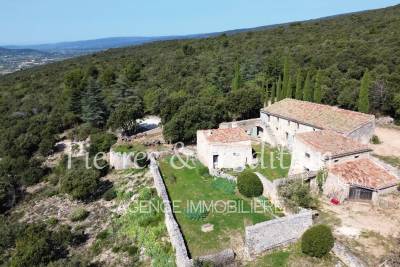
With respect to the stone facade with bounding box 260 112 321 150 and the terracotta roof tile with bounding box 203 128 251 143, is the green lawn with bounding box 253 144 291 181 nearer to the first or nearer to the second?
the stone facade with bounding box 260 112 321 150

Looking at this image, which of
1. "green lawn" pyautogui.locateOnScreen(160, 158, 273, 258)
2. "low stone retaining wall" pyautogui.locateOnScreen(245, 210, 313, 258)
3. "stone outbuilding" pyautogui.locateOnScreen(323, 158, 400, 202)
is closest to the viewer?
"low stone retaining wall" pyautogui.locateOnScreen(245, 210, 313, 258)

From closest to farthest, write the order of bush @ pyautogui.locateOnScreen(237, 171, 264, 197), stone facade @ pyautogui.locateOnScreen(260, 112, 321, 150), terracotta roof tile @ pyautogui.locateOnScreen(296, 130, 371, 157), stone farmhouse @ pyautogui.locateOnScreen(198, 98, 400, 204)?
stone farmhouse @ pyautogui.locateOnScreen(198, 98, 400, 204) → terracotta roof tile @ pyautogui.locateOnScreen(296, 130, 371, 157) → bush @ pyautogui.locateOnScreen(237, 171, 264, 197) → stone facade @ pyautogui.locateOnScreen(260, 112, 321, 150)

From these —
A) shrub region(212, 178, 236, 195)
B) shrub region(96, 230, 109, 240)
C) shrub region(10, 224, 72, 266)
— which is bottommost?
shrub region(96, 230, 109, 240)

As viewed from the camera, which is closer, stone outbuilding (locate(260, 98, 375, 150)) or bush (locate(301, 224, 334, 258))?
bush (locate(301, 224, 334, 258))

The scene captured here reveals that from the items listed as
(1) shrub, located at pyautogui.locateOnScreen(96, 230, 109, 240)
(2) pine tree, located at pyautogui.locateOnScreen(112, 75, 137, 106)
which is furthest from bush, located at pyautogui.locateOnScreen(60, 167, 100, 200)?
(2) pine tree, located at pyautogui.locateOnScreen(112, 75, 137, 106)

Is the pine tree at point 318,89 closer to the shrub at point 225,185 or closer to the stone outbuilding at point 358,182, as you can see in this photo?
the stone outbuilding at point 358,182

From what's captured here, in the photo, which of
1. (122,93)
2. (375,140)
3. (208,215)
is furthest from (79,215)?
(122,93)

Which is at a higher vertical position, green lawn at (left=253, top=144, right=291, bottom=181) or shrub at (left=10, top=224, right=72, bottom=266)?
green lawn at (left=253, top=144, right=291, bottom=181)
